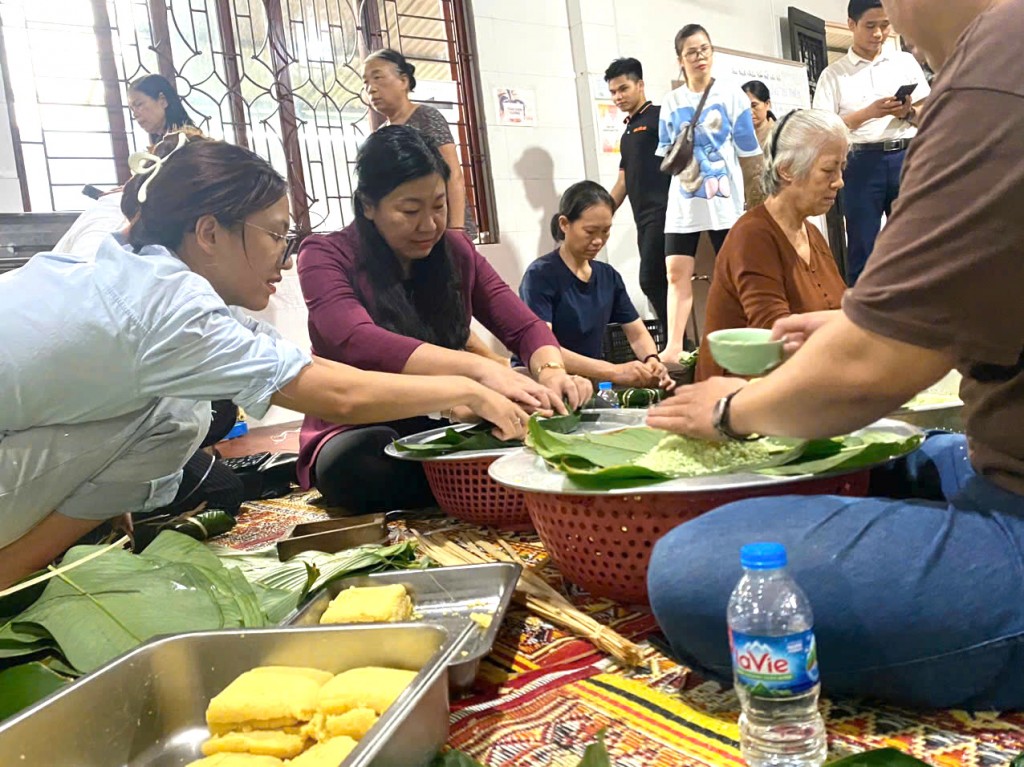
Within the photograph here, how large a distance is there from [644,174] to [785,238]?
2.32 metres

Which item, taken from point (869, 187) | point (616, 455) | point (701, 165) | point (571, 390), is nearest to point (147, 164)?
point (571, 390)

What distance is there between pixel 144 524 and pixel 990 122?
→ 191 cm

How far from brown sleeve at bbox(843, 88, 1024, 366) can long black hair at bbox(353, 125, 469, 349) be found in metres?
1.35

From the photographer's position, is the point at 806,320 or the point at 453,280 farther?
the point at 453,280

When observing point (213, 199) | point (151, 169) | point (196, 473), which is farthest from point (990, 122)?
point (196, 473)

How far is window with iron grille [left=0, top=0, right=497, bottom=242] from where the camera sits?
335 cm

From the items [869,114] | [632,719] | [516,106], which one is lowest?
[632,719]

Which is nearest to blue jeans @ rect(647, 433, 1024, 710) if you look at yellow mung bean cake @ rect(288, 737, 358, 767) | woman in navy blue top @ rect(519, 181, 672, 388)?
yellow mung bean cake @ rect(288, 737, 358, 767)

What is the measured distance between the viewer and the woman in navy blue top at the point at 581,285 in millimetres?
2996

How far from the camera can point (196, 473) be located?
2295 mm

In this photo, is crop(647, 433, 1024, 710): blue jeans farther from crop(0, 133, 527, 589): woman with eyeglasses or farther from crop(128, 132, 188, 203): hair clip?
crop(128, 132, 188, 203): hair clip

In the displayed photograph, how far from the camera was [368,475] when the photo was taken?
1.92 m

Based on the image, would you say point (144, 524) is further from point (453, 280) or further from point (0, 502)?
point (453, 280)

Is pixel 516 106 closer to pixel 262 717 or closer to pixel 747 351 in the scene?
pixel 747 351
